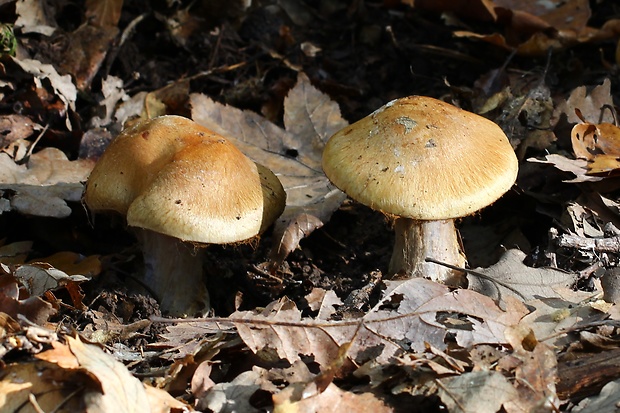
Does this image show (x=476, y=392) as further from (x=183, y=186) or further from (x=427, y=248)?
(x=183, y=186)

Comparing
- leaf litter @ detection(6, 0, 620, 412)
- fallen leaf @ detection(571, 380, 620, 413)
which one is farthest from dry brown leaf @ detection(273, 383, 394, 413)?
fallen leaf @ detection(571, 380, 620, 413)

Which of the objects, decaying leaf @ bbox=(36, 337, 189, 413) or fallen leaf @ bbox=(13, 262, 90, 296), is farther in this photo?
fallen leaf @ bbox=(13, 262, 90, 296)

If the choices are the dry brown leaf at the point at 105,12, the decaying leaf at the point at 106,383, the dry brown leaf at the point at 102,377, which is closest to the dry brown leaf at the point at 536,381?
the decaying leaf at the point at 106,383

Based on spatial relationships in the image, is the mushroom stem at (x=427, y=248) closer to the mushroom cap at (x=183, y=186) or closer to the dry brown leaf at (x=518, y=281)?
the dry brown leaf at (x=518, y=281)

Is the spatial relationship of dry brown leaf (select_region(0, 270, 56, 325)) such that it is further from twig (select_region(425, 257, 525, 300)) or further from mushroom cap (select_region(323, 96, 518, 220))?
twig (select_region(425, 257, 525, 300))

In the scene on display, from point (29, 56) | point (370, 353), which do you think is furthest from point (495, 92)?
point (29, 56)

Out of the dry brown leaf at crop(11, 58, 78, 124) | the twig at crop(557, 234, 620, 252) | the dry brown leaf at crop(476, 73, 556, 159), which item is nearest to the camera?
the twig at crop(557, 234, 620, 252)

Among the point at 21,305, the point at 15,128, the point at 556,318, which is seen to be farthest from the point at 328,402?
the point at 15,128
